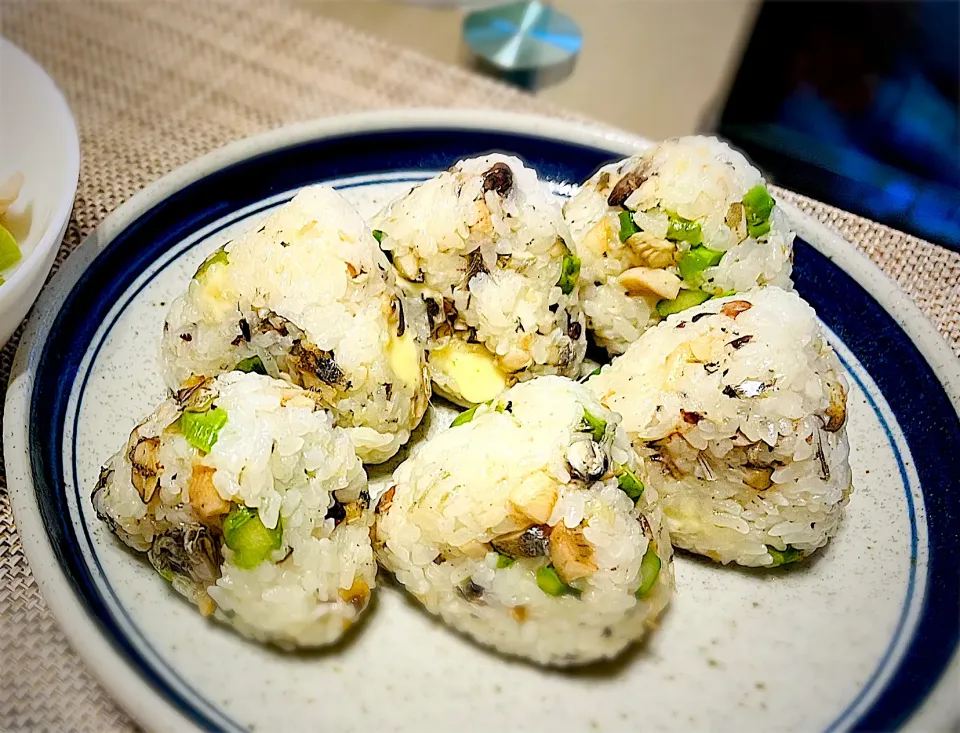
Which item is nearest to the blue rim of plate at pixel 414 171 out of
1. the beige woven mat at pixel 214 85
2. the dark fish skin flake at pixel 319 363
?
the beige woven mat at pixel 214 85

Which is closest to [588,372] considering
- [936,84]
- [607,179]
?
[607,179]

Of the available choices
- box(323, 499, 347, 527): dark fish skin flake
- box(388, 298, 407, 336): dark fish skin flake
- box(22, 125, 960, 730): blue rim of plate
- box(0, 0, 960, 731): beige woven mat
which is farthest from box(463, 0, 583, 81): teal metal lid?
box(323, 499, 347, 527): dark fish skin flake

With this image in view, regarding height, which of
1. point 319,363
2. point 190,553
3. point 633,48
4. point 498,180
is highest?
point 498,180

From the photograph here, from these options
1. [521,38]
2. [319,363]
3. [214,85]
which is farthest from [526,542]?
Answer: [521,38]

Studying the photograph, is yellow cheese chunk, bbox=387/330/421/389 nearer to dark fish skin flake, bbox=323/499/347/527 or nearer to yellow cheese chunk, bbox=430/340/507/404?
yellow cheese chunk, bbox=430/340/507/404

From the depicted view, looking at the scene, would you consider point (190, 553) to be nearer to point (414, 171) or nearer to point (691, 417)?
point (691, 417)

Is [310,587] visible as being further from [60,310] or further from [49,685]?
[60,310]

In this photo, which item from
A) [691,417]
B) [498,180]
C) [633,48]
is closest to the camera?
[691,417]

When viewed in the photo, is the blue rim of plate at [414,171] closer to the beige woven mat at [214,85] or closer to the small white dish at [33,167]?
the small white dish at [33,167]
